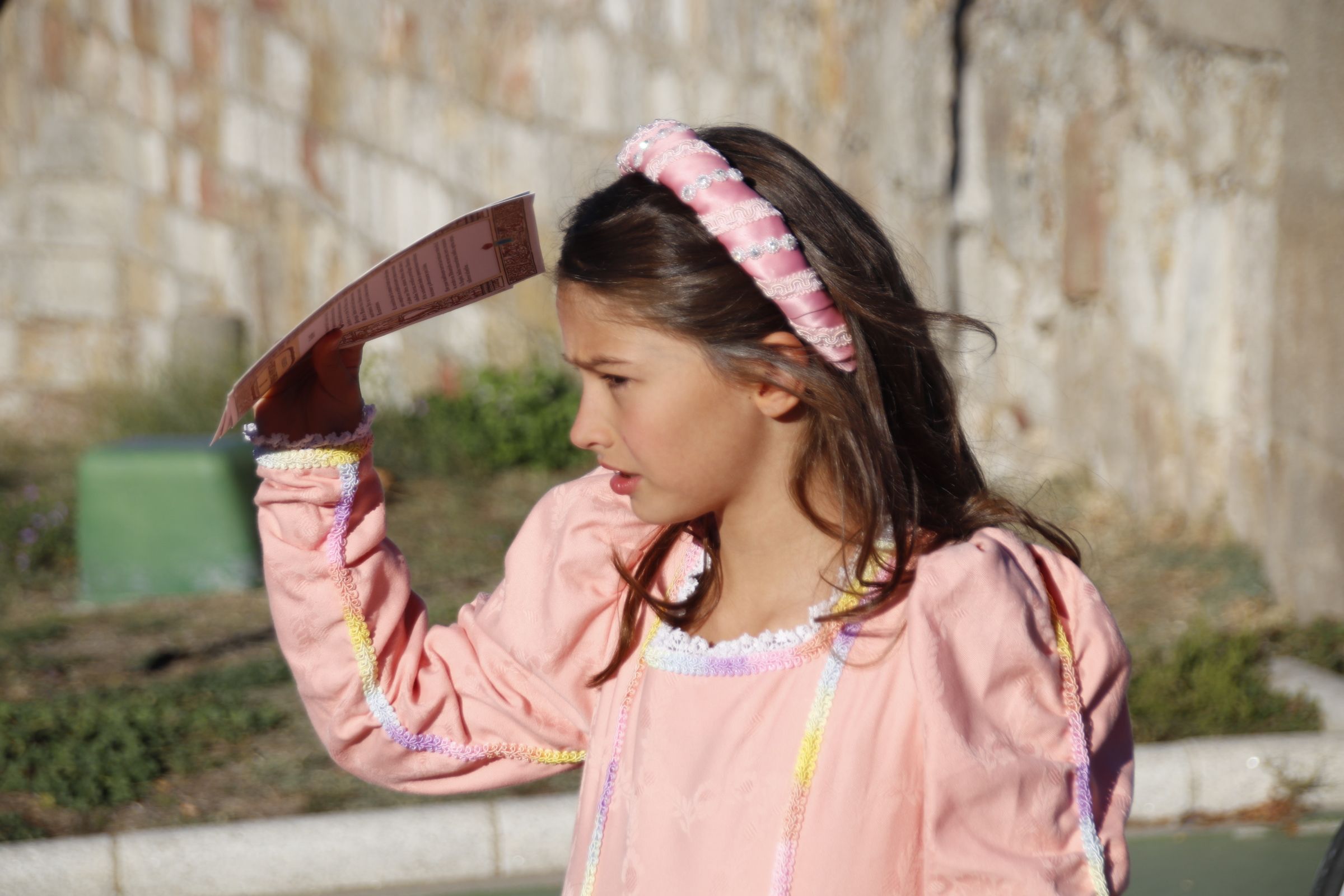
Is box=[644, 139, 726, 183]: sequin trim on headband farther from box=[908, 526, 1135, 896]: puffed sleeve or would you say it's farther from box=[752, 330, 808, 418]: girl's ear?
box=[908, 526, 1135, 896]: puffed sleeve

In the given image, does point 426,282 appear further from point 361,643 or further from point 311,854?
point 311,854

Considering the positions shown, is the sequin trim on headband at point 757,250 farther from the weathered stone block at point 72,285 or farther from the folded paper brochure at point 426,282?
the weathered stone block at point 72,285

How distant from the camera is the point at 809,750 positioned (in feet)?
5.08

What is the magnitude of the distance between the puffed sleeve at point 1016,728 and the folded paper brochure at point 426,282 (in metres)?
0.54

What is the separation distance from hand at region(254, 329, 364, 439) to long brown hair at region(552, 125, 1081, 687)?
0.87 ft

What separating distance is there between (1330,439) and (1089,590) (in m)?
2.39

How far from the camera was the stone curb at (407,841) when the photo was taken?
295 cm

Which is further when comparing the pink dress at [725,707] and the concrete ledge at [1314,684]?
the concrete ledge at [1314,684]

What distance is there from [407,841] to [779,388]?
Result: 176 cm

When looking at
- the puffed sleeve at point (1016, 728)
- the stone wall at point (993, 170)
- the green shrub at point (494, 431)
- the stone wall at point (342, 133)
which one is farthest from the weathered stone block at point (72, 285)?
the puffed sleeve at point (1016, 728)

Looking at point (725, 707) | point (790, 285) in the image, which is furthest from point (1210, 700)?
point (790, 285)

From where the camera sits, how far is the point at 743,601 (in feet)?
5.70

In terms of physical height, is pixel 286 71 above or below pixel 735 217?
above

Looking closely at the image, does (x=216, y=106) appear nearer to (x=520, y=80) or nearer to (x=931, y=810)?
(x=520, y=80)
